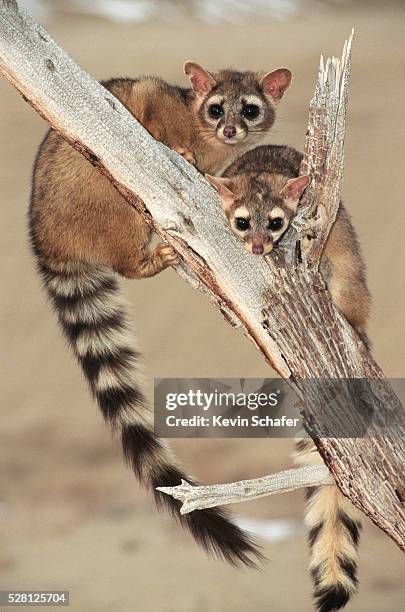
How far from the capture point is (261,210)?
3.48 metres

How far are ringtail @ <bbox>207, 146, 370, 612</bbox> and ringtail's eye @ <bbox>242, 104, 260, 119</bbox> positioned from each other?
0.15 metres

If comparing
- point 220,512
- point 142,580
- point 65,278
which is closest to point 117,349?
point 65,278

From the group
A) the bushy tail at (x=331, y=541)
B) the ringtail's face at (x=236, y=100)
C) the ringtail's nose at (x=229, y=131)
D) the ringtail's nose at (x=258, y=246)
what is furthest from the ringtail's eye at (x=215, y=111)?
the bushy tail at (x=331, y=541)

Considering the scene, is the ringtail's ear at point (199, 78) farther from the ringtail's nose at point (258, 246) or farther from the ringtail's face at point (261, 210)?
the ringtail's nose at point (258, 246)

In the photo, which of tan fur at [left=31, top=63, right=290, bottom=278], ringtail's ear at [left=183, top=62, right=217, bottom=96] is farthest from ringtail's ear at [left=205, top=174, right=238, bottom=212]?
ringtail's ear at [left=183, top=62, right=217, bottom=96]

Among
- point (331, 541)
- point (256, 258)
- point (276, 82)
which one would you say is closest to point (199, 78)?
point (276, 82)

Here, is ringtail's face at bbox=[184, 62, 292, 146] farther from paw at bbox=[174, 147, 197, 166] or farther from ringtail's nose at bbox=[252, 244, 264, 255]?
ringtail's nose at bbox=[252, 244, 264, 255]

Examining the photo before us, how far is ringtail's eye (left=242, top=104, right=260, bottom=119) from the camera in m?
4.06

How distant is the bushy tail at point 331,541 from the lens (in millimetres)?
3738

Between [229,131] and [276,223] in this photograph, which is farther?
[229,131]

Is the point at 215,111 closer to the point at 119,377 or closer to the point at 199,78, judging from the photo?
the point at 199,78

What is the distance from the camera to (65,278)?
4.25 metres

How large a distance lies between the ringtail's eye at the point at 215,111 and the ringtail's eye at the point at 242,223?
73cm

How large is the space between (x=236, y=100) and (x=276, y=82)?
7.5 inches
